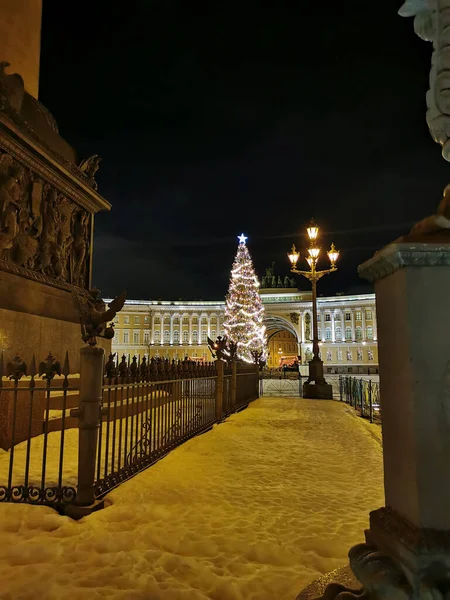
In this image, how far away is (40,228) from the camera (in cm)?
980

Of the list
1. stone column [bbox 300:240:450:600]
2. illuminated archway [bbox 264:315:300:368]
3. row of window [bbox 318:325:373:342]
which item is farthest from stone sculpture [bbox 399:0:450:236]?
row of window [bbox 318:325:373:342]

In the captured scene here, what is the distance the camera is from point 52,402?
298 inches

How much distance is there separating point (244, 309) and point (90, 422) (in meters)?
43.8

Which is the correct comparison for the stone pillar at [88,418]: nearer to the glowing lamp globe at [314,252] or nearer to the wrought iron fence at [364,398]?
the wrought iron fence at [364,398]

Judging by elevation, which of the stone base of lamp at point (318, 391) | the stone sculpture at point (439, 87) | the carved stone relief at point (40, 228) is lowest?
the stone base of lamp at point (318, 391)

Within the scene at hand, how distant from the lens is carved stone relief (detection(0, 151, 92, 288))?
29.0 ft

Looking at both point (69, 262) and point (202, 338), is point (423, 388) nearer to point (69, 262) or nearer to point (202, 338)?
point (69, 262)

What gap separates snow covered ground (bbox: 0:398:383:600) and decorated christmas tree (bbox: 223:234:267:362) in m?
40.7

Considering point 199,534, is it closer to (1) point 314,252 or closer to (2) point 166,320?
(1) point 314,252

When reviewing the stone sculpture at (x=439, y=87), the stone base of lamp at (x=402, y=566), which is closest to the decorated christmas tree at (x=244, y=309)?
the stone sculpture at (x=439, y=87)

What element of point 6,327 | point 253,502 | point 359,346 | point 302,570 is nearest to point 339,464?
point 253,502

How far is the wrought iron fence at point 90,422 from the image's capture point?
14.2ft

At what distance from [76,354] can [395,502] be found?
9400 mm

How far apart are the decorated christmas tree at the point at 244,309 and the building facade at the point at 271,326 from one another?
40.7 m
